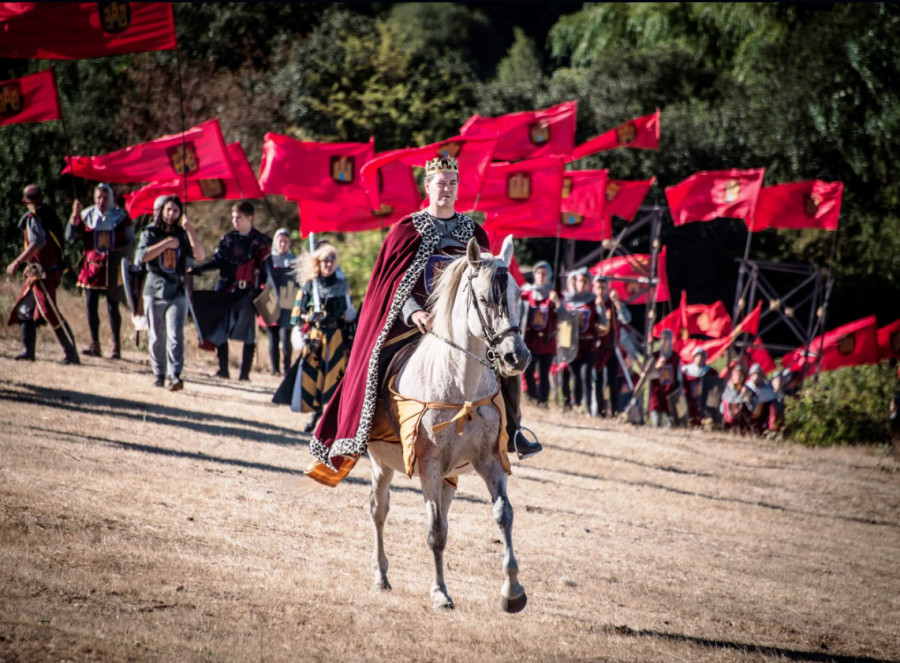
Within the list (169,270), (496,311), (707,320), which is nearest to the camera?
(496,311)

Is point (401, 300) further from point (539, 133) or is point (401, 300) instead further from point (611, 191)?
point (611, 191)

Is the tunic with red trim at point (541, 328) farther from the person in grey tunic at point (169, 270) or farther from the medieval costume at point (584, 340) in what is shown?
the person in grey tunic at point (169, 270)

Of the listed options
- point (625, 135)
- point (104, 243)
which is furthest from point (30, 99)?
point (625, 135)

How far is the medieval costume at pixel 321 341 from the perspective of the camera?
11.0 m

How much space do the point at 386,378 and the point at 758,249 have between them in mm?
26749

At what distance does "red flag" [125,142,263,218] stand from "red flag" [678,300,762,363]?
8.00m

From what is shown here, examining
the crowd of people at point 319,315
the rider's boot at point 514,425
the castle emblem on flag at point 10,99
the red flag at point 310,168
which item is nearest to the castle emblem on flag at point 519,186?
the crowd of people at point 319,315

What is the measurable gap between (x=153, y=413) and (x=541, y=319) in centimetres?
655

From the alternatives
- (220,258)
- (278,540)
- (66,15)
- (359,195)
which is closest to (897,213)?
(359,195)

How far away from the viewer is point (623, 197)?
18.7m

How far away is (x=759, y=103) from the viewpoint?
31047 millimetres

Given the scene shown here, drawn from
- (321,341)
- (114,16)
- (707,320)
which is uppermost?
(114,16)

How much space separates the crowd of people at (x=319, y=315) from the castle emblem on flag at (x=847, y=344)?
5.51 ft

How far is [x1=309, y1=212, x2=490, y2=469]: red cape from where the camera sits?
6.57 m
